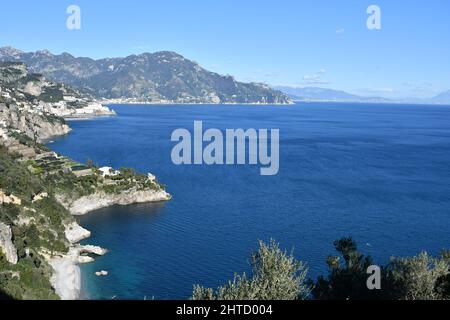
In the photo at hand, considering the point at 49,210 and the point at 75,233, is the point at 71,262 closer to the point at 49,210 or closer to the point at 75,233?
the point at 75,233

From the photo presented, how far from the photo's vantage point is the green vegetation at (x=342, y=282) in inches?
907

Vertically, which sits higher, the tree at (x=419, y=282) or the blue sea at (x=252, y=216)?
the tree at (x=419, y=282)

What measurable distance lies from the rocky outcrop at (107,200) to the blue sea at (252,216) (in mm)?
2016

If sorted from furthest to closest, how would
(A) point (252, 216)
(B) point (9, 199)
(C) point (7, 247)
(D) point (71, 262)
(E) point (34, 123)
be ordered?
(E) point (34, 123) → (A) point (252, 216) → (B) point (9, 199) → (D) point (71, 262) → (C) point (7, 247)

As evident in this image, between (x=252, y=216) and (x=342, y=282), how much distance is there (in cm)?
3760

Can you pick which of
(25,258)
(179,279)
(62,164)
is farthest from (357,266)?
(62,164)

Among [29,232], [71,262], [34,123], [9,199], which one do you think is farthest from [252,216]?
[34,123]

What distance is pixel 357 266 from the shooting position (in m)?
31.9

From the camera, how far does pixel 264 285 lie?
2339 cm

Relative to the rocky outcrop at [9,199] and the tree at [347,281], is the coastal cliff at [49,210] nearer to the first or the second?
the rocky outcrop at [9,199]

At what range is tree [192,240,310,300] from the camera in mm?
21969

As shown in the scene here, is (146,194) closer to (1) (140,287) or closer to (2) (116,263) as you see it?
(2) (116,263)

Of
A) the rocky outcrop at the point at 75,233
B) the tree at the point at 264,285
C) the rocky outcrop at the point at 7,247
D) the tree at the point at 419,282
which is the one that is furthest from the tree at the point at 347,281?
the rocky outcrop at the point at 75,233

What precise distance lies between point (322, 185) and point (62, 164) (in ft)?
153
